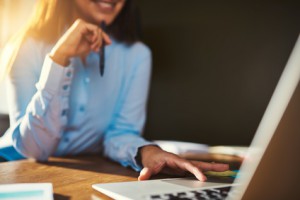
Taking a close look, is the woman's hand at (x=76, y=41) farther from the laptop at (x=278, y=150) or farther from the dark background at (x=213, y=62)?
the dark background at (x=213, y=62)

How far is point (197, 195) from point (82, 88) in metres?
0.67

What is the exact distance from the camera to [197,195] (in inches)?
21.8

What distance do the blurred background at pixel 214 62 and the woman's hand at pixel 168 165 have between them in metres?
0.97

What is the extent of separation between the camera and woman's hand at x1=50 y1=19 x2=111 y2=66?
0.97 metres

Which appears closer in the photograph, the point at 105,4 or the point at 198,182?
the point at 198,182

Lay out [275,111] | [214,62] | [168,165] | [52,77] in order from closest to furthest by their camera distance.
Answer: [275,111] → [168,165] → [52,77] → [214,62]

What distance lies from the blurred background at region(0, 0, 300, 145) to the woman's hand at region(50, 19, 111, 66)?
797 mm

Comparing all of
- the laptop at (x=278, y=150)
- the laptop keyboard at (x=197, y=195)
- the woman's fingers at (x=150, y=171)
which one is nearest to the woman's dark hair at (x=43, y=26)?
the woman's fingers at (x=150, y=171)

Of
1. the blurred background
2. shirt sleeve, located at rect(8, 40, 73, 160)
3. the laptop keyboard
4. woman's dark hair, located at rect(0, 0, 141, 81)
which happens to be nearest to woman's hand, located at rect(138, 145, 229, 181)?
the laptop keyboard

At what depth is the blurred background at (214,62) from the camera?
5.88 feet

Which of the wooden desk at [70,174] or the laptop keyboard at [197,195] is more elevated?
the laptop keyboard at [197,195]

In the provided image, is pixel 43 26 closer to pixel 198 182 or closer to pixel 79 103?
pixel 79 103

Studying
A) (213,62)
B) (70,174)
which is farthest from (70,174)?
(213,62)

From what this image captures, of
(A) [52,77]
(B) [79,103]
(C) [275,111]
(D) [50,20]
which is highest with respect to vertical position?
(C) [275,111]
